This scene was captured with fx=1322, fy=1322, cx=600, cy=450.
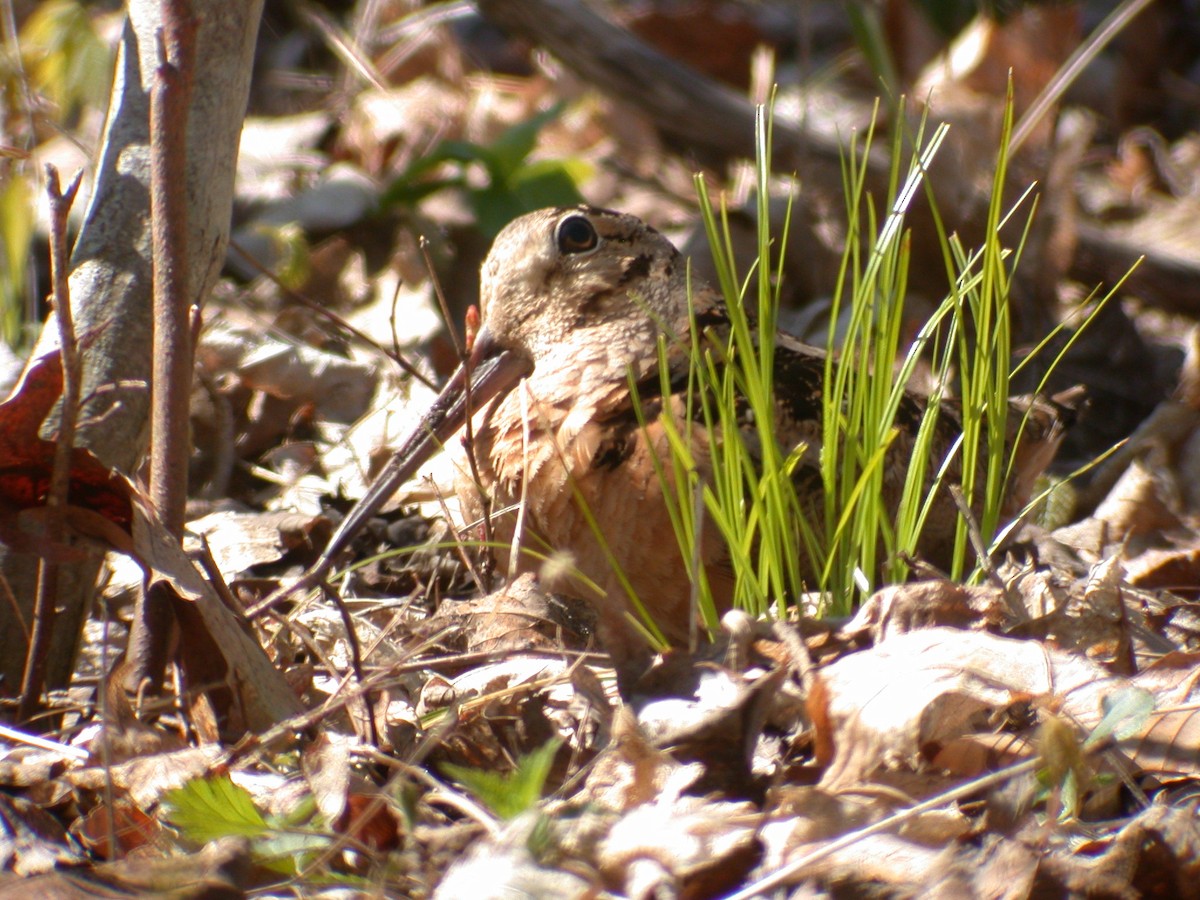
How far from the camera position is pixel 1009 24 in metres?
5.32

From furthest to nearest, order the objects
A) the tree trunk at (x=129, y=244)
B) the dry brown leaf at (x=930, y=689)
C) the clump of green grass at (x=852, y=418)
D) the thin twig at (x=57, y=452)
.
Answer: the tree trunk at (x=129, y=244) < the clump of green grass at (x=852, y=418) < the thin twig at (x=57, y=452) < the dry brown leaf at (x=930, y=689)

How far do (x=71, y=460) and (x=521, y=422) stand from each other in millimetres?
945

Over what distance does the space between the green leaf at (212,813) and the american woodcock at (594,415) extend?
698mm

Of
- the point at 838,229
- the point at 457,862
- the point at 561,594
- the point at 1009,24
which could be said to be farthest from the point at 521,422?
the point at 1009,24

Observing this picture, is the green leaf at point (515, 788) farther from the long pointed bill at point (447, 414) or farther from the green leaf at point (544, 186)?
the green leaf at point (544, 186)

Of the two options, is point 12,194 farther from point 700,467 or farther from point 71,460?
point 700,467

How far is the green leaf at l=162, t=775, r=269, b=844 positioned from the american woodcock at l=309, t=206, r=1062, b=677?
0.70 meters

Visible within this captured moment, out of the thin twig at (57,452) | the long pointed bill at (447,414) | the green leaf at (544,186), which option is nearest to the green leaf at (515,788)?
the thin twig at (57,452)

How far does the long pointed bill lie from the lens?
2.45m

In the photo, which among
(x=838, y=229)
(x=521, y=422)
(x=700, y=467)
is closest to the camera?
(x=700, y=467)

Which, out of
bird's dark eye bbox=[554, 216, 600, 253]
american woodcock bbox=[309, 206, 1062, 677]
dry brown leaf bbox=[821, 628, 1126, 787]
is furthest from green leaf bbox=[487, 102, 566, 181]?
dry brown leaf bbox=[821, 628, 1126, 787]

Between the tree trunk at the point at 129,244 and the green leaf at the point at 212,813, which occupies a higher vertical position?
the tree trunk at the point at 129,244

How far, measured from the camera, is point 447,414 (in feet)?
8.73

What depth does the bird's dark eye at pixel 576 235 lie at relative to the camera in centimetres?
275
